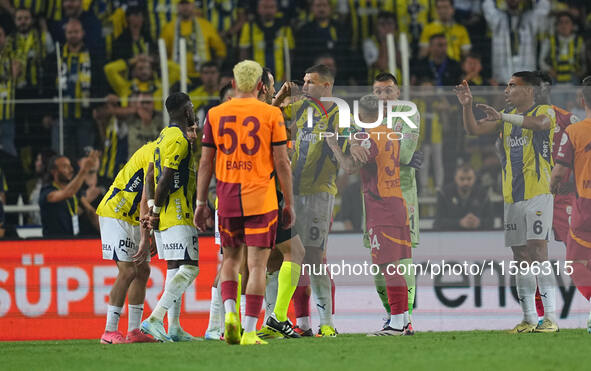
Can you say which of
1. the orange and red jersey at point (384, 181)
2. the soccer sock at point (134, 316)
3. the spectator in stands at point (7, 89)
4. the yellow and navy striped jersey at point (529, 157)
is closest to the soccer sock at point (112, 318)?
the soccer sock at point (134, 316)

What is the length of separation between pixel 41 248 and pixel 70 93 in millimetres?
3128

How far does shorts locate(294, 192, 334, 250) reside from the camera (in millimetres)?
9312

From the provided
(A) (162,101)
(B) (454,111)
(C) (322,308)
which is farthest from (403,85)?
(C) (322,308)

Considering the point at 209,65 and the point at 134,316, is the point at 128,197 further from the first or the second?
the point at 209,65

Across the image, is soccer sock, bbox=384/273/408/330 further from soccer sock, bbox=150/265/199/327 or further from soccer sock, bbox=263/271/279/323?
soccer sock, bbox=150/265/199/327

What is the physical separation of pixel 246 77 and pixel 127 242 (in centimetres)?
237

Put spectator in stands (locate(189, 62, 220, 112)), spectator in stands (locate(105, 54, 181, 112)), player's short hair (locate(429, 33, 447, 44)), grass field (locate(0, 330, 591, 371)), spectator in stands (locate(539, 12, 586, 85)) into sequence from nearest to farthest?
grass field (locate(0, 330, 591, 371)) < spectator in stands (locate(105, 54, 181, 112)) < spectator in stands (locate(189, 62, 220, 112)) < player's short hair (locate(429, 33, 447, 44)) < spectator in stands (locate(539, 12, 586, 85))

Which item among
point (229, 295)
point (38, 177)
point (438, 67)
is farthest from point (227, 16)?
point (229, 295)

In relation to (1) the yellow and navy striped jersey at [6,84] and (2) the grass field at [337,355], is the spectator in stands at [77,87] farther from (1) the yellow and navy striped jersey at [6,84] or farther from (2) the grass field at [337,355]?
(2) the grass field at [337,355]

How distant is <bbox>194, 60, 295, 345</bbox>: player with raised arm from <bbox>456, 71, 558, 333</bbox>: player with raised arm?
7.51 ft

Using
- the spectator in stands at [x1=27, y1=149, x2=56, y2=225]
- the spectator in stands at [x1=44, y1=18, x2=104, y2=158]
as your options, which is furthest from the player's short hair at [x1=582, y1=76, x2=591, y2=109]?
the spectator in stands at [x1=27, y1=149, x2=56, y2=225]

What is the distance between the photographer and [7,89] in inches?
554

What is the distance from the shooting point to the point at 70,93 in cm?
1394

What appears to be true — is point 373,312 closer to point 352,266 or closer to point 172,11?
point 352,266
